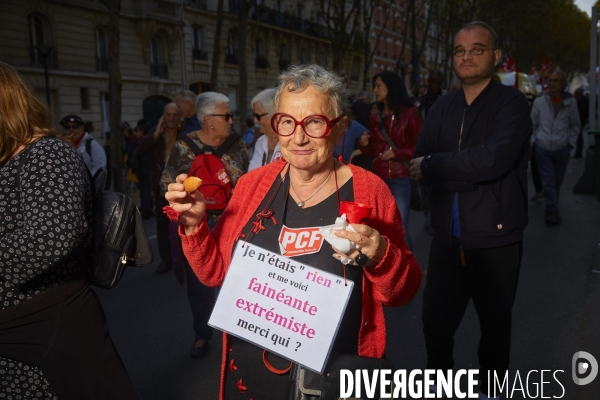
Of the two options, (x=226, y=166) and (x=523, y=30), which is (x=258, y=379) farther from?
(x=523, y=30)

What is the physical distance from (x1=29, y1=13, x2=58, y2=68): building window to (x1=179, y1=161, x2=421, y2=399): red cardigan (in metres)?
24.5

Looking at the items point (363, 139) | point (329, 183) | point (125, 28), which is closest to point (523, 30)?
point (125, 28)

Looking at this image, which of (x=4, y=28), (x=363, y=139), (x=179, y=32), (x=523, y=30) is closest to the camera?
(x=363, y=139)

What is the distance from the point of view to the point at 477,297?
3.09m

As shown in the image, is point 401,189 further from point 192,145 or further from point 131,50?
point 131,50

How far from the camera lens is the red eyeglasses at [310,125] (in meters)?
2.06

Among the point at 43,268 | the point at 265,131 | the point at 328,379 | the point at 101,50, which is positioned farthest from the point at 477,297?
the point at 101,50

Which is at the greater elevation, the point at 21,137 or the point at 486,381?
the point at 21,137

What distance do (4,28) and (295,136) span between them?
80.7 ft

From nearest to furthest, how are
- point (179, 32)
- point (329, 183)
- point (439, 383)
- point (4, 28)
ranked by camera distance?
point (329, 183) < point (439, 383) < point (4, 28) < point (179, 32)

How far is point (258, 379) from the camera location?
2.09m

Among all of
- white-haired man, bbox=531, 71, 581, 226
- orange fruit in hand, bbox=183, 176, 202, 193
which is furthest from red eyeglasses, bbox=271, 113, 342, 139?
white-haired man, bbox=531, 71, 581, 226

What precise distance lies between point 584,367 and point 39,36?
2583 cm

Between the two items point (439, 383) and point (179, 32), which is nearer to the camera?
point (439, 383)
